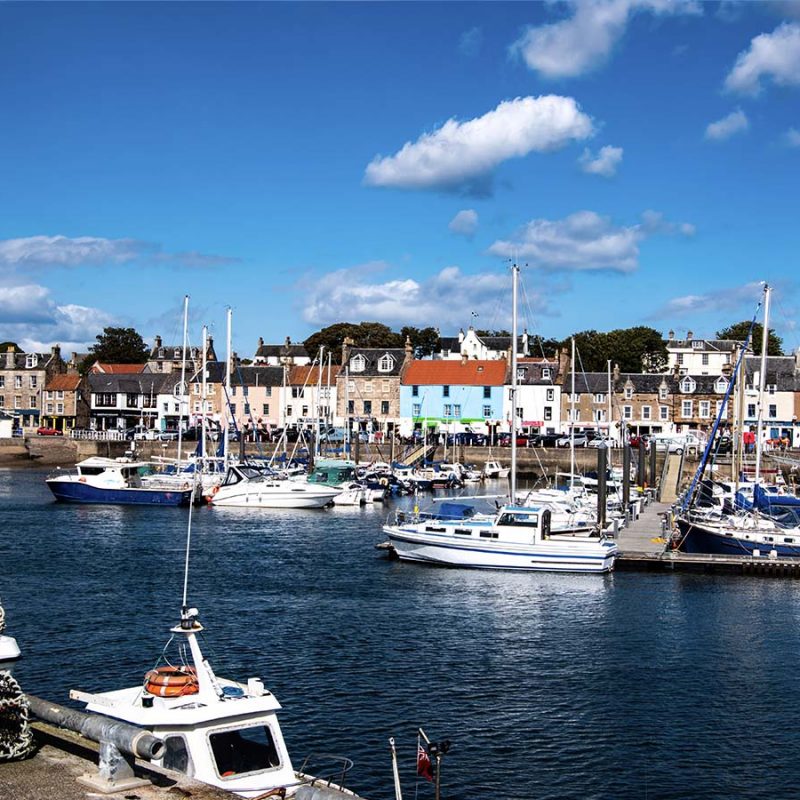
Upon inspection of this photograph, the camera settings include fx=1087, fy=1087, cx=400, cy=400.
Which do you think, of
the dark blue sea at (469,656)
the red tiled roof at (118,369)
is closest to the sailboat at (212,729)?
the dark blue sea at (469,656)

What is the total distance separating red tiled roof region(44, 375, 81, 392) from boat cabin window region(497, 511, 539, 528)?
97700 mm

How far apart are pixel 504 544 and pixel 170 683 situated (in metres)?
29.3

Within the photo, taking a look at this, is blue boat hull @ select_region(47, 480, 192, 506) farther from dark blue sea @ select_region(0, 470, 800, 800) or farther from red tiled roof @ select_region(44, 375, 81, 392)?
red tiled roof @ select_region(44, 375, 81, 392)

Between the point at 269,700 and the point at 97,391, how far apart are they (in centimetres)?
12499

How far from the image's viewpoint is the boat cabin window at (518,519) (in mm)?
45219

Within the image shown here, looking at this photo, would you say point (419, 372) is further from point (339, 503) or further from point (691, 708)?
point (691, 708)

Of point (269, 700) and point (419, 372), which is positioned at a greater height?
point (419, 372)

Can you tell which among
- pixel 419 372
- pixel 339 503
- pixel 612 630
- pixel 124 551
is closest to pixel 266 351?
pixel 419 372

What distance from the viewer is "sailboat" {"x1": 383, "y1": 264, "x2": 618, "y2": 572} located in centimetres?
4431

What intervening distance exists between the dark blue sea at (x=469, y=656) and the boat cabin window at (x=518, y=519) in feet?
8.03

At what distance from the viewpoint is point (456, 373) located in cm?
12000

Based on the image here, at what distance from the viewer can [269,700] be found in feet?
54.2

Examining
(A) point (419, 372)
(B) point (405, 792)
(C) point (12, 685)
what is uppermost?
(A) point (419, 372)

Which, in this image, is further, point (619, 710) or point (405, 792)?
point (619, 710)
